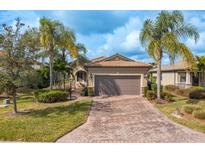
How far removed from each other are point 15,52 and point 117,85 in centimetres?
1105

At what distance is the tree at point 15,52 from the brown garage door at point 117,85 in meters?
9.48

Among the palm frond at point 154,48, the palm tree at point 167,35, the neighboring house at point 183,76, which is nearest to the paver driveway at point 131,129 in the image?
the palm frond at point 154,48

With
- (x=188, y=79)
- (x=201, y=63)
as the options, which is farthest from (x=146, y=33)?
(x=188, y=79)

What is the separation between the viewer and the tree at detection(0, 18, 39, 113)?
11461mm

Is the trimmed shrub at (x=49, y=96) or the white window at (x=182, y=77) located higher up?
the white window at (x=182, y=77)

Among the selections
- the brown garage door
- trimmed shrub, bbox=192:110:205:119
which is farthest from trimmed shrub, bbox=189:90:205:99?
trimmed shrub, bbox=192:110:205:119

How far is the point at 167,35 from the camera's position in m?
15.0

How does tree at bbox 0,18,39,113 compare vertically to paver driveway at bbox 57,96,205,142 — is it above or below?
above

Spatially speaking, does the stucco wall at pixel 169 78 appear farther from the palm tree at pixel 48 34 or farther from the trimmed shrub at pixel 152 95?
the palm tree at pixel 48 34

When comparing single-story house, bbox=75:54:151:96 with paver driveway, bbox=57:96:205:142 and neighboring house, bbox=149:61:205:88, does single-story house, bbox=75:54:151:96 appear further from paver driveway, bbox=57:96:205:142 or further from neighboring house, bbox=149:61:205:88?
paver driveway, bbox=57:96:205:142

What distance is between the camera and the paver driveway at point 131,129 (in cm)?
803

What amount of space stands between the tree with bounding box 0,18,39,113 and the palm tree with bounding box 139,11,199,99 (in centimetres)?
816

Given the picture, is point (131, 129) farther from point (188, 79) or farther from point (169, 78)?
point (169, 78)
